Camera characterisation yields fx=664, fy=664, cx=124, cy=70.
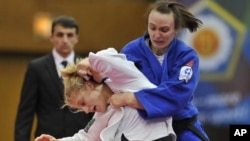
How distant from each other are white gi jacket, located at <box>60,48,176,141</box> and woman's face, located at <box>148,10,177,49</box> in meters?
0.16

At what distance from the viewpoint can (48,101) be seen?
14.4 feet

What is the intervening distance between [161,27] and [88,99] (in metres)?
0.42

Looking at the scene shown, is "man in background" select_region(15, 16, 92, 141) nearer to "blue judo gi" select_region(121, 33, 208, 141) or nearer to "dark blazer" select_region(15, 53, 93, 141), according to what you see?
"dark blazer" select_region(15, 53, 93, 141)

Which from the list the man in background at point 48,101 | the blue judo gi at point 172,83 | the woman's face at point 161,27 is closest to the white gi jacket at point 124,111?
the blue judo gi at point 172,83

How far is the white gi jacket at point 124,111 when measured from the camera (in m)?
2.66

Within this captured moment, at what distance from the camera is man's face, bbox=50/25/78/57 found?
15.1 feet

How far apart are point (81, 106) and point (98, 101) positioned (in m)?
0.07

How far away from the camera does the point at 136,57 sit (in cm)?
286

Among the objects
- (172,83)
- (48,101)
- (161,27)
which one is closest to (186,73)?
(172,83)

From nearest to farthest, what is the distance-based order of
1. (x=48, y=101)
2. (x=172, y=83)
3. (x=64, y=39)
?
1. (x=172, y=83)
2. (x=48, y=101)
3. (x=64, y=39)

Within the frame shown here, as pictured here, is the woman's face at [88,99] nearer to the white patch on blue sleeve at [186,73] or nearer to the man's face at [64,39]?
the white patch on blue sleeve at [186,73]

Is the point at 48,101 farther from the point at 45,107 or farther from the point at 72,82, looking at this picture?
the point at 72,82

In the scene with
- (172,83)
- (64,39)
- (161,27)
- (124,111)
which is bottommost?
(124,111)

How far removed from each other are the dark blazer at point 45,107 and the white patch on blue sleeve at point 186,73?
63.5 inches
